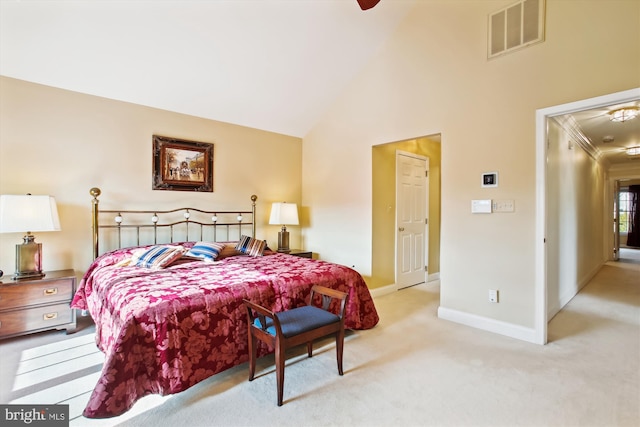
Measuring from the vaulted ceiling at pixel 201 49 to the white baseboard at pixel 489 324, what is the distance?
3365 mm

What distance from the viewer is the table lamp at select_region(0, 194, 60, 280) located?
8.45ft

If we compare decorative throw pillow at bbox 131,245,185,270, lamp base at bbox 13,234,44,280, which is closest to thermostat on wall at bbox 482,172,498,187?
decorative throw pillow at bbox 131,245,185,270

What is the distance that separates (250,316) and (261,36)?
2952 mm

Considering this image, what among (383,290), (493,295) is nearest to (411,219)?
(383,290)

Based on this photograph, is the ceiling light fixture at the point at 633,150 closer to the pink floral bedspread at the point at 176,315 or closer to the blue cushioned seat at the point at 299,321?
the pink floral bedspread at the point at 176,315

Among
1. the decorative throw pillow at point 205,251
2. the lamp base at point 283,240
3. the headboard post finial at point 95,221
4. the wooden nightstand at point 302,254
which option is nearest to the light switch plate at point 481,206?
the wooden nightstand at point 302,254

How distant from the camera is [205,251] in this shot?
3.35 m

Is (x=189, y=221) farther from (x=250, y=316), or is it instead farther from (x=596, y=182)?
(x=596, y=182)

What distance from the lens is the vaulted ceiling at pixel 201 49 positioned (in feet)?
8.73

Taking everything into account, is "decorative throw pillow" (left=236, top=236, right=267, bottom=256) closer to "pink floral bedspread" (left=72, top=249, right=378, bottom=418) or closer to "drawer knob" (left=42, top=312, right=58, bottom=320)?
"pink floral bedspread" (left=72, top=249, right=378, bottom=418)

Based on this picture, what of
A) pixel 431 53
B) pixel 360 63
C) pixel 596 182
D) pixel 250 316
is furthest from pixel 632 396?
pixel 596 182

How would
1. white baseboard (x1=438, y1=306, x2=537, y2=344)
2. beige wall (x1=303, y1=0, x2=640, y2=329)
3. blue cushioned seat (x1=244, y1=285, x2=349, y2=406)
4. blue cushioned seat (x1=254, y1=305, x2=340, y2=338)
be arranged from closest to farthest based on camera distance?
blue cushioned seat (x1=244, y1=285, x2=349, y2=406), blue cushioned seat (x1=254, y1=305, x2=340, y2=338), beige wall (x1=303, y1=0, x2=640, y2=329), white baseboard (x1=438, y1=306, x2=537, y2=344)

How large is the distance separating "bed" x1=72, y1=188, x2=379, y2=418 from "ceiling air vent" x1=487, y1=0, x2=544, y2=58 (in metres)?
2.66

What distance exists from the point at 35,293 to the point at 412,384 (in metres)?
3.31
